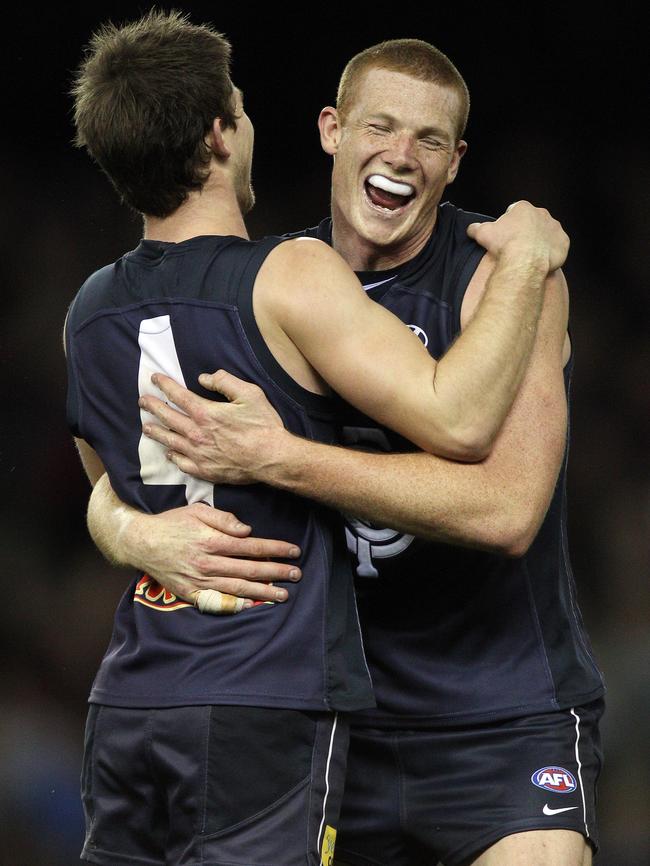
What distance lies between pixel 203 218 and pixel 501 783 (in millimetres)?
1429

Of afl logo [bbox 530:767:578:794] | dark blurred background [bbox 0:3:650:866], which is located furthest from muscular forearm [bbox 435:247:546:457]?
dark blurred background [bbox 0:3:650:866]

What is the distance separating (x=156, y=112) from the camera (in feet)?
8.32

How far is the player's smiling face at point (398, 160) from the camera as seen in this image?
3164 millimetres

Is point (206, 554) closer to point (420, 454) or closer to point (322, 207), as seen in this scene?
point (420, 454)

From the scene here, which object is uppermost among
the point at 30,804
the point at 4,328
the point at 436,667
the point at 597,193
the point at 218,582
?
the point at 597,193

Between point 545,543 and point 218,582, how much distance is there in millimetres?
931

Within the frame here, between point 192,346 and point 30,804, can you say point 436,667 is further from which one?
point 30,804

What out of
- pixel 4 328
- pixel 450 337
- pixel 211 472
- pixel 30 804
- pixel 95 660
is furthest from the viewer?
pixel 4 328

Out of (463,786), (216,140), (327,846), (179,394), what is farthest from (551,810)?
(216,140)

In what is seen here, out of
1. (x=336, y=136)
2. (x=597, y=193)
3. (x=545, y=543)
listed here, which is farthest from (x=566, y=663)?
(x=597, y=193)

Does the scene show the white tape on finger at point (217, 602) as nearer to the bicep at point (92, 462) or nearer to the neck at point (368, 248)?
the bicep at point (92, 462)

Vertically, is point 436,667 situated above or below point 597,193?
below

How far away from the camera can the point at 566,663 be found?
2990mm

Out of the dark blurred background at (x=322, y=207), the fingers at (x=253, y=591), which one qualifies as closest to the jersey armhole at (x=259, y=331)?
the fingers at (x=253, y=591)
